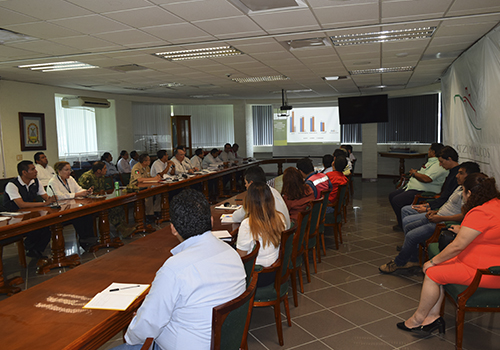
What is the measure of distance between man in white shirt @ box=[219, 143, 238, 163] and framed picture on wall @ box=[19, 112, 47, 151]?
193 inches

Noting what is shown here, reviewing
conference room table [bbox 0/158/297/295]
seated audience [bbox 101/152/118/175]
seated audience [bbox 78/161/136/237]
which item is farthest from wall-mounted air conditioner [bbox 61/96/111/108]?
conference room table [bbox 0/158/297/295]

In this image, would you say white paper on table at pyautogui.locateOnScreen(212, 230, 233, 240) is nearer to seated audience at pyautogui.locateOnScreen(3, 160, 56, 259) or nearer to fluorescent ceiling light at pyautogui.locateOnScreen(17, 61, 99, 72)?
seated audience at pyautogui.locateOnScreen(3, 160, 56, 259)

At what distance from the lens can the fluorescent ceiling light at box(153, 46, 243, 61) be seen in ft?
18.5

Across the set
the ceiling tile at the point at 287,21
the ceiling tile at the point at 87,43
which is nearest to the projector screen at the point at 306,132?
the ceiling tile at the point at 87,43

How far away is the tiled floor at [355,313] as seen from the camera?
2.93 m

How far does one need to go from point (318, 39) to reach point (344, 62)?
1.92 m

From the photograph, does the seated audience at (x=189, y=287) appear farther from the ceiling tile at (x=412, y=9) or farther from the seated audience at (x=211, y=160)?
the seated audience at (x=211, y=160)

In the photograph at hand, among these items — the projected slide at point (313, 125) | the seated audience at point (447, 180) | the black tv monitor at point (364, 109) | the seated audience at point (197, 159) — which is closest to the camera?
the seated audience at point (447, 180)

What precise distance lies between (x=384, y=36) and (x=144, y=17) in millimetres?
3159

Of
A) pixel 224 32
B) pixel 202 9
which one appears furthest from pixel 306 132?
pixel 202 9

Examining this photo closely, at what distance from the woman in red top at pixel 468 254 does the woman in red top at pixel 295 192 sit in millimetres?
1609

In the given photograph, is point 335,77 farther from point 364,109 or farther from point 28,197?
point 28,197

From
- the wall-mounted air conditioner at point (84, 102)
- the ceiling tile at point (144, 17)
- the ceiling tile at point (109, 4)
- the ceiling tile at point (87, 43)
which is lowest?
the wall-mounted air conditioner at point (84, 102)

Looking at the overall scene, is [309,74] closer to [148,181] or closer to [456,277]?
[148,181]
